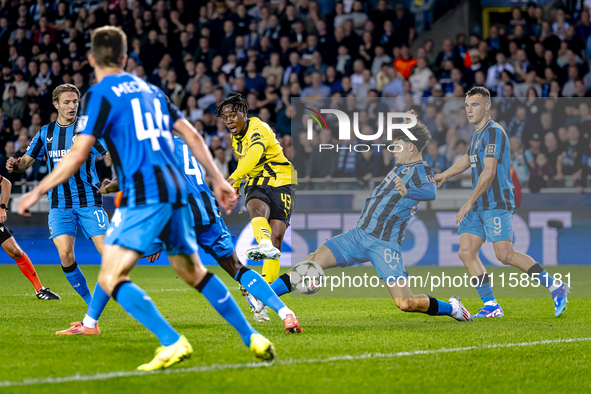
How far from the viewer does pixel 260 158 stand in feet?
23.0

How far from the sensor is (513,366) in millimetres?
4547

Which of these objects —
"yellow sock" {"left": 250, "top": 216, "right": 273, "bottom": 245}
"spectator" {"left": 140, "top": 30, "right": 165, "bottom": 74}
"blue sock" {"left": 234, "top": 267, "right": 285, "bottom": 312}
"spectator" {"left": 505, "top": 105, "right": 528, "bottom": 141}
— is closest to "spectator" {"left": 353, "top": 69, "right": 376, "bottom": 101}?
"spectator" {"left": 505, "top": 105, "right": 528, "bottom": 141}

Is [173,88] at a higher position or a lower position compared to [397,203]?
higher

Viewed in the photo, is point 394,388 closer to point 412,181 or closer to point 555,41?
point 412,181

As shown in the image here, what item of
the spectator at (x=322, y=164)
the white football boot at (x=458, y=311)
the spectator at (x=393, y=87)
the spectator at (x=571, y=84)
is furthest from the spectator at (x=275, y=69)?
the white football boot at (x=458, y=311)

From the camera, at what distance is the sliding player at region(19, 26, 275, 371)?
12.8 ft

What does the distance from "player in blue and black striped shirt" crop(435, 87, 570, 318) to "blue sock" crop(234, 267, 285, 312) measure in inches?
104

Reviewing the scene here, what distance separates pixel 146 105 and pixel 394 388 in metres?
2.12

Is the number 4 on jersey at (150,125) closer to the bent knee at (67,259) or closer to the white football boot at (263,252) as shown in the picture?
the white football boot at (263,252)

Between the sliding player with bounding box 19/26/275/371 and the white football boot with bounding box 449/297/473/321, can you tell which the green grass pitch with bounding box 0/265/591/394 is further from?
the sliding player with bounding box 19/26/275/371

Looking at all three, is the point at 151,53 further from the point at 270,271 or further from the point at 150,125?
the point at 150,125

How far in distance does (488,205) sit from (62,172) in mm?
4751

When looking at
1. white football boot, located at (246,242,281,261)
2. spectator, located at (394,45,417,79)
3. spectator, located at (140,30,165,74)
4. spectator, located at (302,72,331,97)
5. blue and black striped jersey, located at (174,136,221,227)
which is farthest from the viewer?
spectator, located at (140,30,165,74)

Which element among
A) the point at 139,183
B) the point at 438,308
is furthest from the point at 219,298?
the point at 438,308
